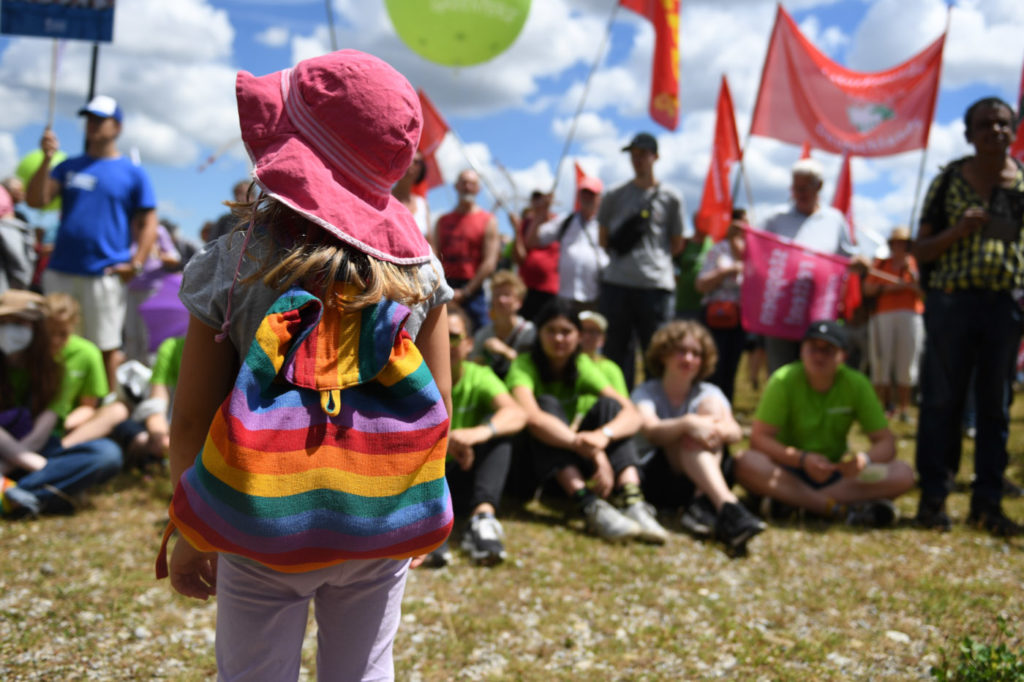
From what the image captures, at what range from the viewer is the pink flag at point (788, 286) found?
5.48 meters

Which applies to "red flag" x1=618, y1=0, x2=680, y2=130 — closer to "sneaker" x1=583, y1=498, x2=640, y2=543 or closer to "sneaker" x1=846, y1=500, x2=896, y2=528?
"sneaker" x1=846, y1=500, x2=896, y2=528

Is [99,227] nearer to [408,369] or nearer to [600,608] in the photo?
[600,608]

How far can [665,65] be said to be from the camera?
699 cm

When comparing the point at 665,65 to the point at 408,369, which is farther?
the point at 665,65

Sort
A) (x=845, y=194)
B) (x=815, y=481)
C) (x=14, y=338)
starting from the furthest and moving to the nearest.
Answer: (x=845, y=194), (x=815, y=481), (x=14, y=338)

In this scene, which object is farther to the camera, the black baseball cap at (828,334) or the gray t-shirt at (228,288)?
the black baseball cap at (828,334)

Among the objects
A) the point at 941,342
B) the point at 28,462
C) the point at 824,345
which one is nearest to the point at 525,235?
the point at 824,345

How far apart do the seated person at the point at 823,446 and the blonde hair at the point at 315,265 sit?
12.1 ft

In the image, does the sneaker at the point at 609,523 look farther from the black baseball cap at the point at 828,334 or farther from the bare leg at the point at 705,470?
the black baseball cap at the point at 828,334

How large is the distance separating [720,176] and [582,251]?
1.82 meters

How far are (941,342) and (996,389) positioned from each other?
389mm

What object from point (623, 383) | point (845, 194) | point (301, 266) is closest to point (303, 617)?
point (301, 266)

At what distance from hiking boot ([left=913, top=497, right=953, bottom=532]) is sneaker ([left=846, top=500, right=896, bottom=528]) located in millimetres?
136

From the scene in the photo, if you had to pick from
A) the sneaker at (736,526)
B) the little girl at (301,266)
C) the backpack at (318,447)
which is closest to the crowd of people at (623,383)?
the sneaker at (736,526)
